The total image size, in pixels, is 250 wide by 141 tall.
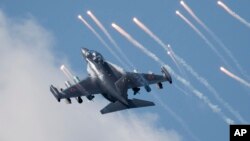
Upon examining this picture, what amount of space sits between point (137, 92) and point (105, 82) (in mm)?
7104

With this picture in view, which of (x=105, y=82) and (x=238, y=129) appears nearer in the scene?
(x=238, y=129)

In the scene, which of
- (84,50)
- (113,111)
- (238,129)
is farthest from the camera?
(84,50)

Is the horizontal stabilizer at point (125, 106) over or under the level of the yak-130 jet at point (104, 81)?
under

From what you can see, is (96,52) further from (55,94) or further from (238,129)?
(238,129)

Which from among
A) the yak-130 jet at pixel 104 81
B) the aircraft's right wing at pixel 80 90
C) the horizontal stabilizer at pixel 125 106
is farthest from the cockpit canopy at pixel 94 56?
the horizontal stabilizer at pixel 125 106

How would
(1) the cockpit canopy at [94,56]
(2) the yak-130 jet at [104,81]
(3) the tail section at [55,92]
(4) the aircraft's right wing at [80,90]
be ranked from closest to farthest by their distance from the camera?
(2) the yak-130 jet at [104,81] → (3) the tail section at [55,92] → (4) the aircraft's right wing at [80,90] → (1) the cockpit canopy at [94,56]

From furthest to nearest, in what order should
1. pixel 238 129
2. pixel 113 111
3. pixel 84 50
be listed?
1. pixel 84 50
2. pixel 113 111
3. pixel 238 129

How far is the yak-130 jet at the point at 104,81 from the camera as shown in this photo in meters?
155

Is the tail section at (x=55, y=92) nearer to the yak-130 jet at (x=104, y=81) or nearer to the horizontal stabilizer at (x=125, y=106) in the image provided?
the yak-130 jet at (x=104, y=81)

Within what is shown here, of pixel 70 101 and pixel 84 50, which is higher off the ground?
pixel 84 50

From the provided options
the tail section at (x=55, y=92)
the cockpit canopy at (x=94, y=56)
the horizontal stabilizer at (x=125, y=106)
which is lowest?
the horizontal stabilizer at (x=125, y=106)

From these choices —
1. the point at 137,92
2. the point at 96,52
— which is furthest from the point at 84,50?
the point at 137,92

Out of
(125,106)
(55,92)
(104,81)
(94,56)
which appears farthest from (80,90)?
(125,106)

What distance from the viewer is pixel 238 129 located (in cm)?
10631
